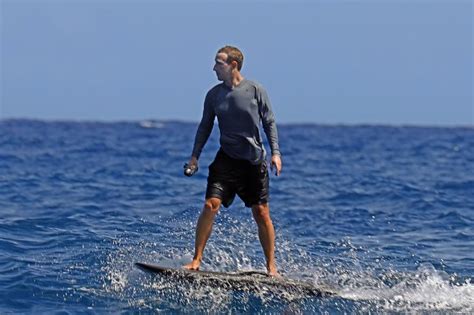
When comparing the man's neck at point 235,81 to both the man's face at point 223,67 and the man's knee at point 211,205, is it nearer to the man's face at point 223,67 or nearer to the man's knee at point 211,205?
the man's face at point 223,67

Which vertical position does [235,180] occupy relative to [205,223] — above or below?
above

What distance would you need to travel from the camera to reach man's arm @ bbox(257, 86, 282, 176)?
35.1 feet

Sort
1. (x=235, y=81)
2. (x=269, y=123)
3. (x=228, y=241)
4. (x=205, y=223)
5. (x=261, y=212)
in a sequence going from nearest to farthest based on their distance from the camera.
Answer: (x=235, y=81) → (x=269, y=123) → (x=205, y=223) → (x=261, y=212) → (x=228, y=241)

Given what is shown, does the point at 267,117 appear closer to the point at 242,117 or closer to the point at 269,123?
the point at 269,123

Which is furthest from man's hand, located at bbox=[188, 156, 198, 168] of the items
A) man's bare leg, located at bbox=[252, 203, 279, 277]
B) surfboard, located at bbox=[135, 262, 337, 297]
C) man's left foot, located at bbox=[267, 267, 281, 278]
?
man's left foot, located at bbox=[267, 267, 281, 278]

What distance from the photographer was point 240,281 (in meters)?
10.8

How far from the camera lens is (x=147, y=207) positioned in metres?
18.9

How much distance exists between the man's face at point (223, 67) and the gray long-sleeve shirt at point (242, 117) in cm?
18

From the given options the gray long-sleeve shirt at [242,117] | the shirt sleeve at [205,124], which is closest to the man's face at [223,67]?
the gray long-sleeve shirt at [242,117]

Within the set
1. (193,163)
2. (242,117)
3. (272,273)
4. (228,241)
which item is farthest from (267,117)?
(228,241)

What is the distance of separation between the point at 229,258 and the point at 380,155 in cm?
2889

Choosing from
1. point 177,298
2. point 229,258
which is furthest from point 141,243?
point 177,298

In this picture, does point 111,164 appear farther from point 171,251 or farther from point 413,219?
point 171,251

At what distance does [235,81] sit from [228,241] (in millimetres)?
4047
